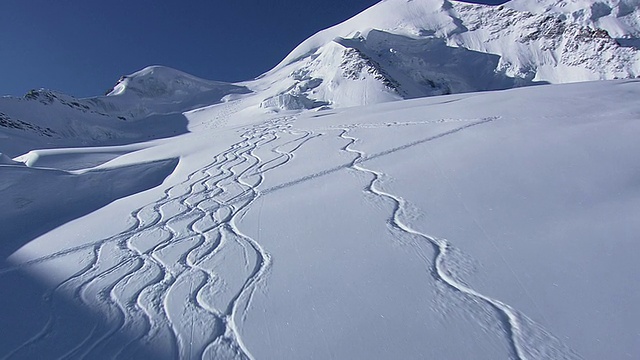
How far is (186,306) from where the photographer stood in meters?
1.90

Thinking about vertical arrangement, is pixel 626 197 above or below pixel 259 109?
above

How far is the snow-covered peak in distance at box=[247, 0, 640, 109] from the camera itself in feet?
193

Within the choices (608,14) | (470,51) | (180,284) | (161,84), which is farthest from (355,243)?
(608,14)

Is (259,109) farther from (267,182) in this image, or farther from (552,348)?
(552,348)

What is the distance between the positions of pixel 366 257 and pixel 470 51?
72999mm

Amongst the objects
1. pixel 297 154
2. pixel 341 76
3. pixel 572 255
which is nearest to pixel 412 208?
pixel 572 255

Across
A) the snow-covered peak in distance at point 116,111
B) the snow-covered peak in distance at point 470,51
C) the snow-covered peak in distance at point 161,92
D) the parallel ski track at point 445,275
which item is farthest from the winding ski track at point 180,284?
the snow-covered peak in distance at point 470,51

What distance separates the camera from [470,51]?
66.8 metres

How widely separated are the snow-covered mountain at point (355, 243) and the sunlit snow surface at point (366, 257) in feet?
0.04

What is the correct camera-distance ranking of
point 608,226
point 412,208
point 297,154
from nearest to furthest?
point 608,226 < point 412,208 < point 297,154

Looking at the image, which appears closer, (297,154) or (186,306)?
(186,306)

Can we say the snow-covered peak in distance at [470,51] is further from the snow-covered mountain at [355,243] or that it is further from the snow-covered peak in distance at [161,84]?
the snow-covered mountain at [355,243]

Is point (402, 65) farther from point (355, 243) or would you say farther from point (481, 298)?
point (481, 298)

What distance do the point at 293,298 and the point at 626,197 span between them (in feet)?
6.69
